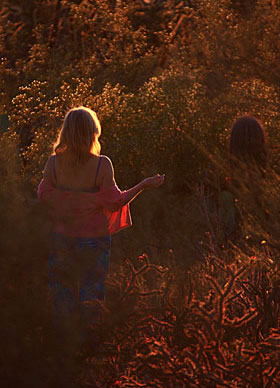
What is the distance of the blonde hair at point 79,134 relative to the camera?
147 inches

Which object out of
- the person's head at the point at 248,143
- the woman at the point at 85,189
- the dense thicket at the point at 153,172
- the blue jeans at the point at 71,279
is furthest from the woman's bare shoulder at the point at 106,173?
the person's head at the point at 248,143

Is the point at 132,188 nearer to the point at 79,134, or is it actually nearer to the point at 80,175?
the point at 80,175

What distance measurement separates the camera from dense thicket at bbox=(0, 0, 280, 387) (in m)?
2.42

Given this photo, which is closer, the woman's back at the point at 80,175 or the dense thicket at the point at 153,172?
the dense thicket at the point at 153,172

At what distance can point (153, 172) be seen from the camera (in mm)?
8406

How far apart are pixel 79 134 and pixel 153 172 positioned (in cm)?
468

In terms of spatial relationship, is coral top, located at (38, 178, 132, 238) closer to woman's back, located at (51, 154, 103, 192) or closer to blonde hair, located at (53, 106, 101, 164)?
woman's back, located at (51, 154, 103, 192)

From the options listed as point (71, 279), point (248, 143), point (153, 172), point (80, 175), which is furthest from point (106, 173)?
point (153, 172)

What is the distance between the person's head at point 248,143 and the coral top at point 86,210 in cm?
Result: 163

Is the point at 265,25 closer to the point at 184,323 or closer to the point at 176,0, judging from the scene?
the point at 176,0

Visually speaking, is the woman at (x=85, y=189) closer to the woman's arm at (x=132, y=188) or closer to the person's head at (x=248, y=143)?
the woman's arm at (x=132, y=188)

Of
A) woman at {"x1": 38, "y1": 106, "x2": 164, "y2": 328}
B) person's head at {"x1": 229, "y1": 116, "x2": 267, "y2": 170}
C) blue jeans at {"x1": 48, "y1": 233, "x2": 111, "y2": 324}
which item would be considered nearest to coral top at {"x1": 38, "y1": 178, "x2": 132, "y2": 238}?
woman at {"x1": 38, "y1": 106, "x2": 164, "y2": 328}

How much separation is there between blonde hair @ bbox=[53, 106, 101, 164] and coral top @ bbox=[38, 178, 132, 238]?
20 centimetres

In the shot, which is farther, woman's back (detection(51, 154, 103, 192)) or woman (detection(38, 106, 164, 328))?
woman's back (detection(51, 154, 103, 192))
